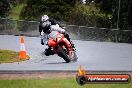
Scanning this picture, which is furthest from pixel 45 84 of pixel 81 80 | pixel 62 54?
pixel 62 54

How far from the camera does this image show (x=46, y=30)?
1936 cm

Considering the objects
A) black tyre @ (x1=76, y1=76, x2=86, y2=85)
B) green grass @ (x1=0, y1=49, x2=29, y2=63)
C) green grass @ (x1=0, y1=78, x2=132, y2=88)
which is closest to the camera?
black tyre @ (x1=76, y1=76, x2=86, y2=85)

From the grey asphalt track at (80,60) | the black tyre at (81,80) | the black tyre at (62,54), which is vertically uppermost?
the black tyre at (81,80)

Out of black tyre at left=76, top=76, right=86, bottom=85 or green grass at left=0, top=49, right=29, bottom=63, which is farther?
green grass at left=0, top=49, right=29, bottom=63

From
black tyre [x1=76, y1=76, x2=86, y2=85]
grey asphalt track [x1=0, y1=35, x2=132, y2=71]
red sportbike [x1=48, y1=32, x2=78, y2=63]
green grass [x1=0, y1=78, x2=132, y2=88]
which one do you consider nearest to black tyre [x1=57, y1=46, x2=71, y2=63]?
red sportbike [x1=48, y1=32, x2=78, y2=63]

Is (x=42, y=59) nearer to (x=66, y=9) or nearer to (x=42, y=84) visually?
(x=42, y=84)

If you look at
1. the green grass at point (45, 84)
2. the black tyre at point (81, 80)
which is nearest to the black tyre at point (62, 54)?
the green grass at point (45, 84)

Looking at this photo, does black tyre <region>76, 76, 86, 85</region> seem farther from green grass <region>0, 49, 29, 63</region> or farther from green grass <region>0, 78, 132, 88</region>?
green grass <region>0, 49, 29, 63</region>

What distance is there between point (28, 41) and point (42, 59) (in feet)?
29.2

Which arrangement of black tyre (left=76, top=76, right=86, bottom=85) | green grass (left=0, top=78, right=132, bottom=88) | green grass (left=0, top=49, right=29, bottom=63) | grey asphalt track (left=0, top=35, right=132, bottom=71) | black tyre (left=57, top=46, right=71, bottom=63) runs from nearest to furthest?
black tyre (left=76, top=76, right=86, bottom=85), green grass (left=0, top=78, right=132, bottom=88), grey asphalt track (left=0, top=35, right=132, bottom=71), black tyre (left=57, top=46, right=71, bottom=63), green grass (left=0, top=49, right=29, bottom=63)

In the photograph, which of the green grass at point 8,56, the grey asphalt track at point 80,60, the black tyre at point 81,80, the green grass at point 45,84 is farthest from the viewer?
the green grass at point 8,56

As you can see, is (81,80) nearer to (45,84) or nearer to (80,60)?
(45,84)

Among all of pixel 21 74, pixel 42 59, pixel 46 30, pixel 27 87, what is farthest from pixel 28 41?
pixel 27 87

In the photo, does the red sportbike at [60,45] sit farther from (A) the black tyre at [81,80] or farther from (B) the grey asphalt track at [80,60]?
(A) the black tyre at [81,80]
